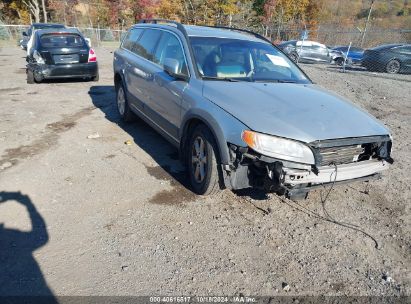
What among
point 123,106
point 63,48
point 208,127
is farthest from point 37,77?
point 208,127

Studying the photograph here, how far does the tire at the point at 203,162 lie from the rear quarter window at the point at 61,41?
747 centimetres

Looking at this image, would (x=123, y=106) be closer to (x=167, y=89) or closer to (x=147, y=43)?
(x=147, y=43)

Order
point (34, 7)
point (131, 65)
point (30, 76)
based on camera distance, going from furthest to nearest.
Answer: point (34, 7), point (30, 76), point (131, 65)

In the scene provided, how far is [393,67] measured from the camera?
51.9 ft

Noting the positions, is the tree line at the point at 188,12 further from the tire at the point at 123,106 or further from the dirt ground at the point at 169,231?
the dirt ground at the point at 169,231

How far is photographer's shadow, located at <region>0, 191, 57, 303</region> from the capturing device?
2623 millimetres

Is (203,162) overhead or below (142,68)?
below

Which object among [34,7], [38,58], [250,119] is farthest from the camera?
[34,7]

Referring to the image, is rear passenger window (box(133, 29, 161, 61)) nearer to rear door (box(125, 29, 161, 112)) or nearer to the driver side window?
rear door (box(125, 29, 161, 112))

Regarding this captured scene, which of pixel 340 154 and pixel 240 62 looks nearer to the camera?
pixel 340 154

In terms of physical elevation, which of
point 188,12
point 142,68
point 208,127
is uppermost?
point 188,12

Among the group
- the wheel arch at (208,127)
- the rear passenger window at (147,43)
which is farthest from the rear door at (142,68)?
the wheel arch at (208,127)

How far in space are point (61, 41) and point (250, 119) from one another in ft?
28.1

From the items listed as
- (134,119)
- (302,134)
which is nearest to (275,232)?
(302,134)
